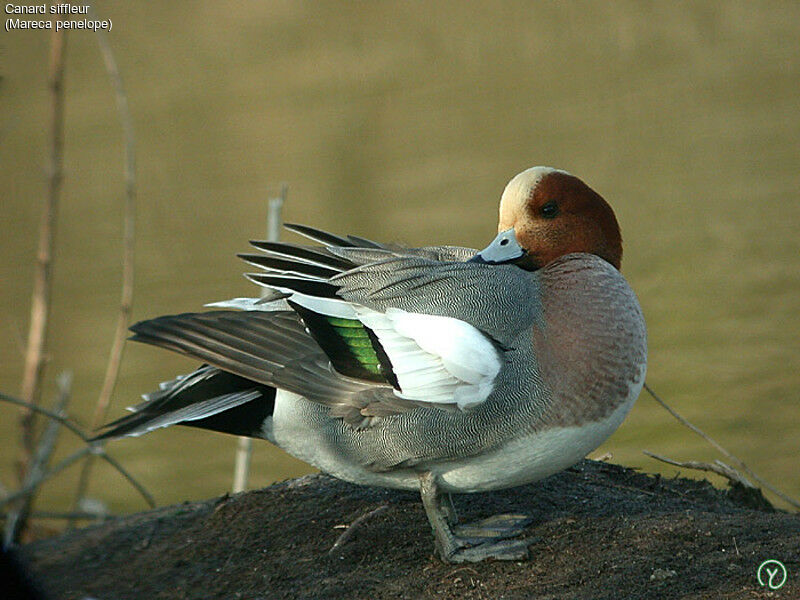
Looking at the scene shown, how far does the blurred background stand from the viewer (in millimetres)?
6043

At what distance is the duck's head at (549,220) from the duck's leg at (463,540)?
0.74 meters

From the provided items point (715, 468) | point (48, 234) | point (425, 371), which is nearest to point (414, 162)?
point (48, 234)

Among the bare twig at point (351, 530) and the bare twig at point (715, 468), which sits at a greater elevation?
the bare twig at point (715, 468)

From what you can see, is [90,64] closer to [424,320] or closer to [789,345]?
[789,345]

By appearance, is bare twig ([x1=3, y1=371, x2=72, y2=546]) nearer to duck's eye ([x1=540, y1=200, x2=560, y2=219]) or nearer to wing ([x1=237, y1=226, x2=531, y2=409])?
wing ([x1=237, y1=226, x2=531, y2=409])

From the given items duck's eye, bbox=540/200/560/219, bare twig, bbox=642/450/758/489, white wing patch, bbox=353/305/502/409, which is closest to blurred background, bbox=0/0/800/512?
bare twig, bbox=642/450/758/489

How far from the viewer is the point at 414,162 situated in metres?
8.91

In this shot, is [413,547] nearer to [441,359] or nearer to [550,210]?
[441,359]

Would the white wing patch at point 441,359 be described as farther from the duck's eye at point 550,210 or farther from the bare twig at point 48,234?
the bare twig at point 48,234

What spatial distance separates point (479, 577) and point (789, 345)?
3949 millimetres

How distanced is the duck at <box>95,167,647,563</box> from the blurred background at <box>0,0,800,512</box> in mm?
2128

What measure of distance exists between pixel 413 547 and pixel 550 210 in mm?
1082

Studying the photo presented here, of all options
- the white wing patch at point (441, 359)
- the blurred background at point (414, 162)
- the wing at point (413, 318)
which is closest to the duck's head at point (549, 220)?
the wing at point (413, 318)

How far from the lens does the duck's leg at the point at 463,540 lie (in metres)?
3.14
